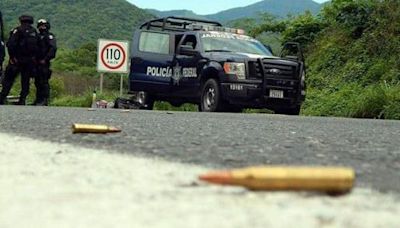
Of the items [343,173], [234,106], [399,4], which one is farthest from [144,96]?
[343,173]

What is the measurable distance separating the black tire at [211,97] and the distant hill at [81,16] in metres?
50.5

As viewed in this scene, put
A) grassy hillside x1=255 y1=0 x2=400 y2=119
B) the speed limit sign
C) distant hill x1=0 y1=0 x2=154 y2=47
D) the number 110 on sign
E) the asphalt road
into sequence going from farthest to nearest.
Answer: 1. distant hill x1=0 y1=0 x2=154 y2=47
2. the number 110 on sign
3. the speed limit sign
4. grassy hillside x1=255 y1=0 x2=400 y2=119
5. the asphalt road

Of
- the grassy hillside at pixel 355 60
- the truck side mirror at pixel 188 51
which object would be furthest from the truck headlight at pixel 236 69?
the grassy hillside at pixel 355 60

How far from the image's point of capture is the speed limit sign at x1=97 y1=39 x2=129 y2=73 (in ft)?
64.4

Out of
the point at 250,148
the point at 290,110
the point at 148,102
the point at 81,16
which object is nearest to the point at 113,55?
the point at 148,102

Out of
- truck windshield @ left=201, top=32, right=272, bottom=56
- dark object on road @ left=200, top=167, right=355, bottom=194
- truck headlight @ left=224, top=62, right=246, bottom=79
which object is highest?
truck windshield @ left=201, top=32, right=272, bottom=56

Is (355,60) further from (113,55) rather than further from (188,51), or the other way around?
(188,51)

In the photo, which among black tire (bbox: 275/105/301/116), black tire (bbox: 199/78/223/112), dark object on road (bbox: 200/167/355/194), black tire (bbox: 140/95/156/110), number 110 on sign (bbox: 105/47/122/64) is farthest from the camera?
number 110 on sign (bbox: 105/47/122/64)

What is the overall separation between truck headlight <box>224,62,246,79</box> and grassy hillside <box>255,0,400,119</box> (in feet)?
7.84

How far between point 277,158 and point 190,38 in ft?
34.6

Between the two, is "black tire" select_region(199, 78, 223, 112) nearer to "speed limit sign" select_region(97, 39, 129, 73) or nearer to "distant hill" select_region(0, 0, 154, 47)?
"speed limit sign" select_region(97, 39, 129, 73)

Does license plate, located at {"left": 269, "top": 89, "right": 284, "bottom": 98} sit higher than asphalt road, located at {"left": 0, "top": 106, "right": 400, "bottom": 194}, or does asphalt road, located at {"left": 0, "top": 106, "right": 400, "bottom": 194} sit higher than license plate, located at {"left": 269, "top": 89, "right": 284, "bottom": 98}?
asphalt road, located at {"left": 0, "top": 106, "right": 400, "bottom": 194}

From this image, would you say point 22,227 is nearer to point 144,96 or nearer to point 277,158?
point 277,158

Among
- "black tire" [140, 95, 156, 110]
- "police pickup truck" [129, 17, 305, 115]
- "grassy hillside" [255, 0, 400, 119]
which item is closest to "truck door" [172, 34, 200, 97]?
"police pickup truck" [129, 17, 305, 115]
